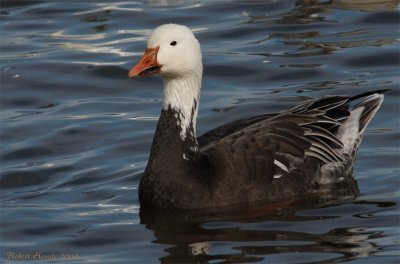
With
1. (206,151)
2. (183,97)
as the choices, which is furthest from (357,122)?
(183,97)

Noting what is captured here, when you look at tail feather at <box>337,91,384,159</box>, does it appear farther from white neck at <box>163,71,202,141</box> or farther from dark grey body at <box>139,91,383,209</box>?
white neck at <box>163,71,202,141</box>

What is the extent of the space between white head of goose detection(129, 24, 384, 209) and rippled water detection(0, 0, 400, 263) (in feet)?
0.76

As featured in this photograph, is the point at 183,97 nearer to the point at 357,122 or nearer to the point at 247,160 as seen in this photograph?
the point at 247,160

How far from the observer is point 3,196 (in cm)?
1241

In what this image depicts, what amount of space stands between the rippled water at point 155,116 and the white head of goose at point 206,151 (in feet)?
0.76

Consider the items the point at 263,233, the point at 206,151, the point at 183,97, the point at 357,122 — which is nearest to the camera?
the point at 263,233

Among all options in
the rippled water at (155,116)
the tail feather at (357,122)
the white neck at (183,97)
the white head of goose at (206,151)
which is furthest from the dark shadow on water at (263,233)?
the white neck at (183,97)

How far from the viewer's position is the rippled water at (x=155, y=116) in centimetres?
1070

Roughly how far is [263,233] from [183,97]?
159cm

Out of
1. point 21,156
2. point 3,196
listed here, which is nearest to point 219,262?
point 3,196

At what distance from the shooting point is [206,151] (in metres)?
11.8

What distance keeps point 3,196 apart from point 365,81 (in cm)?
550

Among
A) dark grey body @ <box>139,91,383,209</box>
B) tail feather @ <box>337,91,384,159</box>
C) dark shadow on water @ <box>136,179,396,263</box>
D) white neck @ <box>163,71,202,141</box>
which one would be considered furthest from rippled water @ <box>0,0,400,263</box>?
white neck @ <box>163,71,202,141</box>

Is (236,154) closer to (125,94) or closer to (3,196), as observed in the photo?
(3,196)
